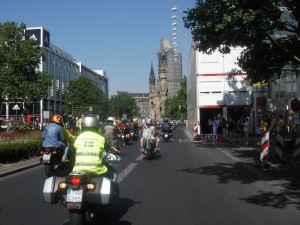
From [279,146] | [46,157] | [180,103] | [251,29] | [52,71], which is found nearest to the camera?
[46,157]

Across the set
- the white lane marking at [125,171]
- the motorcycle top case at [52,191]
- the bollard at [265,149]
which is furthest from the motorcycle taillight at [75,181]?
the bollard at [265,149]

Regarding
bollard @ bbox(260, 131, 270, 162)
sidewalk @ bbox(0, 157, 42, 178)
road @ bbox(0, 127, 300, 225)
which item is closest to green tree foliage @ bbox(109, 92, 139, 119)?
sidewalk @ bbox(0, 157, 42, 178)

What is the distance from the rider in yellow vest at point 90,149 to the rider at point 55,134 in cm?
439

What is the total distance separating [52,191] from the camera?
5992 millimetres

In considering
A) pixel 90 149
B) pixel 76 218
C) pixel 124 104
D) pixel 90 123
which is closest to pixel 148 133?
pixel 90 123

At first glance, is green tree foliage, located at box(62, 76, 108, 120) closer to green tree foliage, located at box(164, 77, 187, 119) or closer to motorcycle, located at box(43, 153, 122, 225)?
green tree foliage, located at box(164, 77, 187, 119)

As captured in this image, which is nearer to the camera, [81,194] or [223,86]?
[81,194]

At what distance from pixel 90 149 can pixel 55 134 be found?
15.6ft

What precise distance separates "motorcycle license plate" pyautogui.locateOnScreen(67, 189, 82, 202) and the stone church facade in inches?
4257

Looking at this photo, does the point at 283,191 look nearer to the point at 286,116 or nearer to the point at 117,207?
the point at 117,207

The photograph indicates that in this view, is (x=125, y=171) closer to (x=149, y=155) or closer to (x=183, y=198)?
(x=149, y=155)

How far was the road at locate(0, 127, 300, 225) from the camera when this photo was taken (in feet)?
23.0

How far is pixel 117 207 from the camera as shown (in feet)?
25.9

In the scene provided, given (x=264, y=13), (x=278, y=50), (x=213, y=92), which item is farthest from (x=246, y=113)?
(x=264, y=13)
